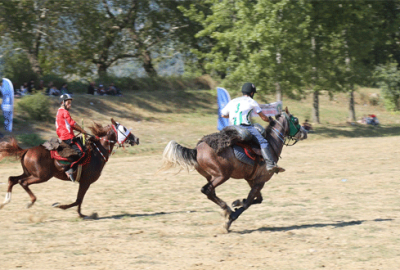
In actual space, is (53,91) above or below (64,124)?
below

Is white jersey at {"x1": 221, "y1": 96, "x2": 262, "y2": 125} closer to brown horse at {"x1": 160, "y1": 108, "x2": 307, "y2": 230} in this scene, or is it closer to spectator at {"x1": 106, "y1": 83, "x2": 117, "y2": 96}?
brown horse at {"x1": 160, "y1": 108, "x2": 307, "y2": 230}

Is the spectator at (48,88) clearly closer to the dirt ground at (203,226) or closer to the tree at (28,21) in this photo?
the tree at (28,21)

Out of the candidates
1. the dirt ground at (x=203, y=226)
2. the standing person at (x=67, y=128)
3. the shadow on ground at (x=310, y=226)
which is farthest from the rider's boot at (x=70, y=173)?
the shadow on ground at (x=310, y=226)

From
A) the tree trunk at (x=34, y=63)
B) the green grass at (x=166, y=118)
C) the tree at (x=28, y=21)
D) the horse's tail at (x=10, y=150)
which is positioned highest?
the tree at (x=28, y=21)

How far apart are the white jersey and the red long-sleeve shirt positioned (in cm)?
323

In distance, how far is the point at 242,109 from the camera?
365 inches

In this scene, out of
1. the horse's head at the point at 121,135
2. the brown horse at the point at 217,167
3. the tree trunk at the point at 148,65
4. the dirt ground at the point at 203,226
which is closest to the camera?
the dirt ground at the point at 203,226

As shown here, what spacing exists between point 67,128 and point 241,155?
3.58m

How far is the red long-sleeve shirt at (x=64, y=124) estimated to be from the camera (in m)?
9.86

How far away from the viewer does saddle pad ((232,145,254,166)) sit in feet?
30.3

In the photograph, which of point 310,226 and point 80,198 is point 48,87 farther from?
point 310,226

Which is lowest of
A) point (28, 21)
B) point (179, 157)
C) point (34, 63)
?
point (179, 157)

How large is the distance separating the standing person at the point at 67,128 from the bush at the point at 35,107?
56.4 feet

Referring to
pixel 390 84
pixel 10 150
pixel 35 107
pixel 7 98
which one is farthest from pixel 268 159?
pixel 390 84
